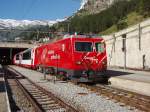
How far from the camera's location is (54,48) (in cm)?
2545

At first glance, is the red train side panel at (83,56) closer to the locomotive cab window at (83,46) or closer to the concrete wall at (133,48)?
the locomotive cab window at (83,46)

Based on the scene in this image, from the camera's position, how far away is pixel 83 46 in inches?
823

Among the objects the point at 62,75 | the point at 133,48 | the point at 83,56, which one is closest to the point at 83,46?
the point at 83,56

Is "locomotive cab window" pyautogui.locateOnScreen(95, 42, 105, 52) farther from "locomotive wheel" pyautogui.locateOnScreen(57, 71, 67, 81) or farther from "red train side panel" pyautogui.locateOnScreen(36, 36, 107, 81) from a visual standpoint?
"locomotive wheel" pyautogui.locateOnScreen(57, 71, 67, 81)

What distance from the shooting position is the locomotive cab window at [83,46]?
67.9 ft

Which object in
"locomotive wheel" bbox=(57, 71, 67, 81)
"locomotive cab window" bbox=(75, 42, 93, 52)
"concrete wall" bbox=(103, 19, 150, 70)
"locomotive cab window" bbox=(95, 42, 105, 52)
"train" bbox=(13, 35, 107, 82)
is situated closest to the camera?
"train" bbox=(13, 35, 107, 82)

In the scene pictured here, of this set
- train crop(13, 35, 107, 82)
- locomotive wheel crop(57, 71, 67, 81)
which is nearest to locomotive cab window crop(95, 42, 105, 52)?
train crop(13, 35, 107, 82)

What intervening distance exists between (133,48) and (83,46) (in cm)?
1875

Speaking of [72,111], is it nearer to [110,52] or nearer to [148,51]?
[148,51]

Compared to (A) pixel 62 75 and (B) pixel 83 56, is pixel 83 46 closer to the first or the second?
(B) pixel 83 56

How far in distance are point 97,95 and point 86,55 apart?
5.24 metres

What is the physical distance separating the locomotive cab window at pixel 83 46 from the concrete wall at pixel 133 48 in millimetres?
14837

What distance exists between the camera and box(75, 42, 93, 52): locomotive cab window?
20692 mm

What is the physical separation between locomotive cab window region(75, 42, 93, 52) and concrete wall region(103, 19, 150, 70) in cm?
1484
